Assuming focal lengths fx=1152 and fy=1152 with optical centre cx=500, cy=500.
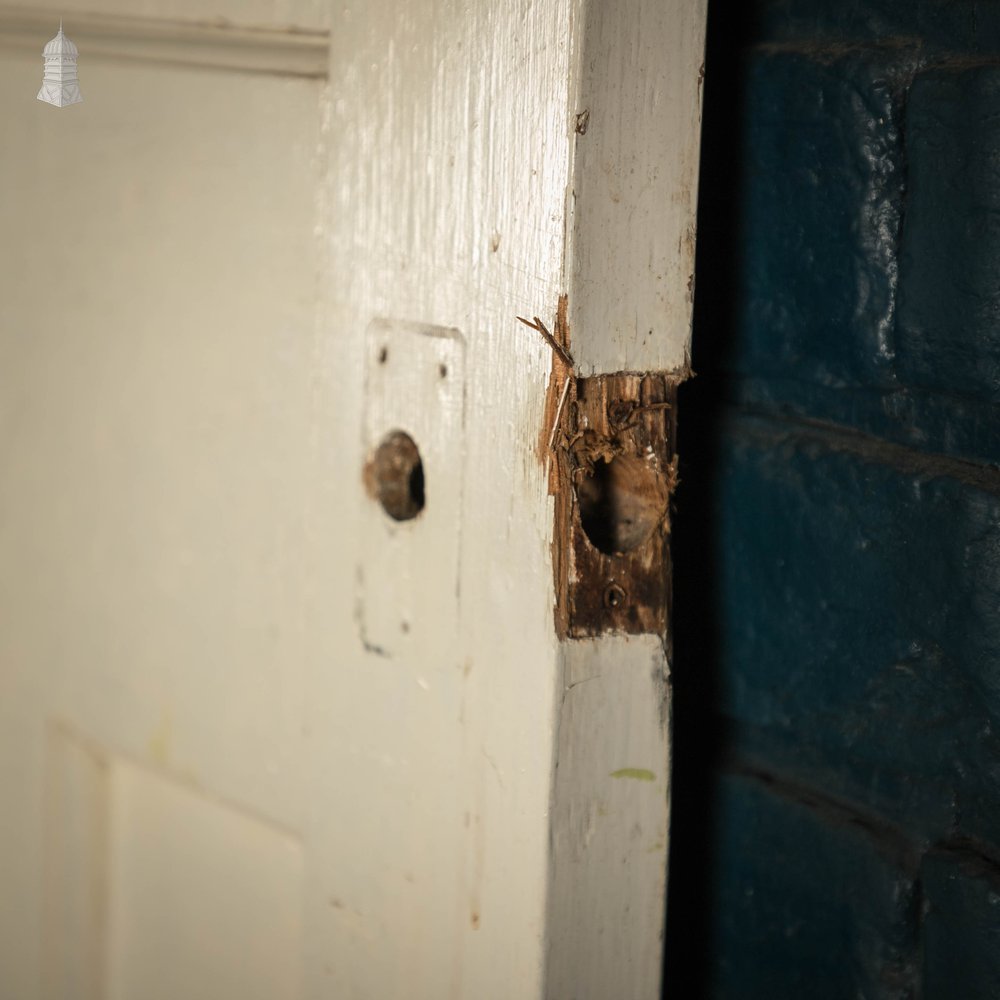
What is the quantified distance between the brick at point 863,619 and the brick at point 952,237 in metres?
0.06

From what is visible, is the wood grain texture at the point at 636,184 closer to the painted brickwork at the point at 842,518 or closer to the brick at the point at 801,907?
the painted brickwork at the point at 842,518

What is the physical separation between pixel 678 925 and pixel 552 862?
22 cm

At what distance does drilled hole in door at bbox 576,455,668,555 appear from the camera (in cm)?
58

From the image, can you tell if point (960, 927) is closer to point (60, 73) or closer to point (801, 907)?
point (801, 907)

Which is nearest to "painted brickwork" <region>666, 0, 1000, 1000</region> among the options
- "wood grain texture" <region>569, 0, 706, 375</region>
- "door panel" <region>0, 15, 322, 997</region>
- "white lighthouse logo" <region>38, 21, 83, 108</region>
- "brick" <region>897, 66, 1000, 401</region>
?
"brick" <region>897, 66, 1000, 401</region>

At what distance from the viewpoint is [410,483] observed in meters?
0.63

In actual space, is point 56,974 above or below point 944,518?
below

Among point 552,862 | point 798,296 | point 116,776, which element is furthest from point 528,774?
point 116,776

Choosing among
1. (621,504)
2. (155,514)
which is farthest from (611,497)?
(155,514)

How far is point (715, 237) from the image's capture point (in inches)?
27.7

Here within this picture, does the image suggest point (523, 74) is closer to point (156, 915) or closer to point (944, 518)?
point (944, 518)

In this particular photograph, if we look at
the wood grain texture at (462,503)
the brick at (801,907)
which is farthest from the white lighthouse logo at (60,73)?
the brick at (801,907)

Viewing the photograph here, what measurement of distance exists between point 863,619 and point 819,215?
0.23m

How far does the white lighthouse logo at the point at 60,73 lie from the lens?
771 millimetres
